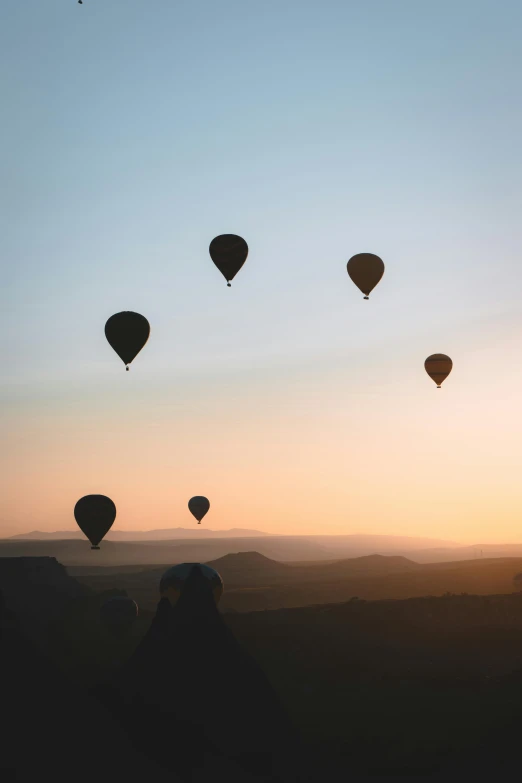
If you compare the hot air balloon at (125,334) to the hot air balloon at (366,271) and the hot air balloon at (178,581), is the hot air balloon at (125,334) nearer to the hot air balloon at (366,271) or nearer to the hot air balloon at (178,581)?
the hot air balloon at (178,581)

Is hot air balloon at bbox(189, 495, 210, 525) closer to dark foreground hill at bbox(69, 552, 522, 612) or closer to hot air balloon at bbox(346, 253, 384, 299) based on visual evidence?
dark foreground hill at bbox(69, 552, 522, 612)

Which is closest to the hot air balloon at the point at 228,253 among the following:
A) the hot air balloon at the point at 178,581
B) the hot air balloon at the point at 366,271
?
the hot air balloon at the point at 366,271

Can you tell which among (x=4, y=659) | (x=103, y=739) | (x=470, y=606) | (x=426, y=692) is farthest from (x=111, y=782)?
(x=470, y=606)

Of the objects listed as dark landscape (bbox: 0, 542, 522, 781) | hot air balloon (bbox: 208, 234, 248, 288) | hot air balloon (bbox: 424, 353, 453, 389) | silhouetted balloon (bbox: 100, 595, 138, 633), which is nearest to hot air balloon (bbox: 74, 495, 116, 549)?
dark landscape (bbox: 0, 542, 522, 781)

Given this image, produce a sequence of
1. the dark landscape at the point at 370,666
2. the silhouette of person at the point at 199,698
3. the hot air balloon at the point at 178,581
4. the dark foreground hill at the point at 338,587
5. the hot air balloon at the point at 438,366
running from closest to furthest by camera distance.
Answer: the silhouette of person at the point at 199,698 < the dark landscape at the point at 370,666 < the hot air balloon at the point at 178,581 < the hot air balloon at the point at 438,366 < the dark foreground hill at the point at 338,587

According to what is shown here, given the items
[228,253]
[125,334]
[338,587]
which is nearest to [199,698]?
[125,334]

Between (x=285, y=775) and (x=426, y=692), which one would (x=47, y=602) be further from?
(x=285, y=775)
